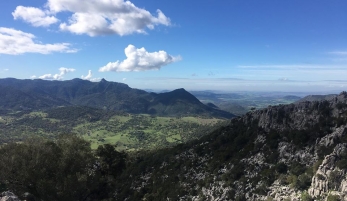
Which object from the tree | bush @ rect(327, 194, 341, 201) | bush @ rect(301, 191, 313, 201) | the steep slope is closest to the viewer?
bush @ rect(327, 194, 341, 201)

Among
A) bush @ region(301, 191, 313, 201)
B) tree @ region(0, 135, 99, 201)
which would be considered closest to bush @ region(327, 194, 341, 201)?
bush @ region(301, 191, 313, 201)

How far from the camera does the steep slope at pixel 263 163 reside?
26.3 m

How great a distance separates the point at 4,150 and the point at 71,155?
10796mm

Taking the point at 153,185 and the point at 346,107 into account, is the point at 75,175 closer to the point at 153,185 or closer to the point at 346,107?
the point at 153,185

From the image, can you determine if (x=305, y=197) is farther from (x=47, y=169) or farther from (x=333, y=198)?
(x=47, y=169)

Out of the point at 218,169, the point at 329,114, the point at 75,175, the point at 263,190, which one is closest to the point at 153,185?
the point at 218,169

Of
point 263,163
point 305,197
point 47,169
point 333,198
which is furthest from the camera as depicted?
point 263,163

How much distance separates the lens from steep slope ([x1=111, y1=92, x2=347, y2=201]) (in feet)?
86.3

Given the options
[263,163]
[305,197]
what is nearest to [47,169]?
[263,163]

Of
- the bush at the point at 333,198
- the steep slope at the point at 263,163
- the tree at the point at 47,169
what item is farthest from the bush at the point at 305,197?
the tree at the point at 47,169

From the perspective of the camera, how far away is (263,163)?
36.0m

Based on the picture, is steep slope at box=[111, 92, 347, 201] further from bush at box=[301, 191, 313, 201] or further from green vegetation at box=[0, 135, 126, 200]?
green vegetation at box=[0, 135, 126, 200]

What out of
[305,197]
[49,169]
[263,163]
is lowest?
[49,169]

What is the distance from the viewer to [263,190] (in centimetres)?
2953
